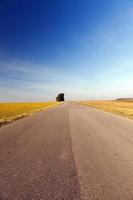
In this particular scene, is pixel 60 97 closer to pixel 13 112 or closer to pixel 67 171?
pixel 13 112

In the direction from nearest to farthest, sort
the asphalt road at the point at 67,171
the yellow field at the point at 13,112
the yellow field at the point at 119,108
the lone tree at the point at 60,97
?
1. the asphalt road at the point at 67,171
2. the yellow field at the point at 13,112
3. the yellow field at the point at 119,108
4. the lone tree at the point at 60,97

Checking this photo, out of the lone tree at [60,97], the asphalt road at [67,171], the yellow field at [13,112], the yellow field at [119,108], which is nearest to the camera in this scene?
the asphalt road at [67,171]

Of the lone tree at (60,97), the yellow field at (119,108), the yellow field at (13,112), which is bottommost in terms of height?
the yellow field at (119,108)

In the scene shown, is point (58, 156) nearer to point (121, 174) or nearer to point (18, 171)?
point (18, 171)

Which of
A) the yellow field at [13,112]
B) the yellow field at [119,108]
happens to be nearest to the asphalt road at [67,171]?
the yellow field at [13,112]

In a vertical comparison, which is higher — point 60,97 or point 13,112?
point 60,97

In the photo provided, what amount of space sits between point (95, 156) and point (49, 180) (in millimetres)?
1753

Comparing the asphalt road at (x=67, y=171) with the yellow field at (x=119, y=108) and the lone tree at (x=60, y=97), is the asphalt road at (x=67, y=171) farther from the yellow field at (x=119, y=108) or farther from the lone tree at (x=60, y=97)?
the lone tree at (x=60, y=97)

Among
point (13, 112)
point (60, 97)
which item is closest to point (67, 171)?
point (13, 112)

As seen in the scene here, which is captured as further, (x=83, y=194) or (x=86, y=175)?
(x=86, y=175)

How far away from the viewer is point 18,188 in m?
2.80

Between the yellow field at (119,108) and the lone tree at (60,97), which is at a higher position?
the lone tree at (60,97)

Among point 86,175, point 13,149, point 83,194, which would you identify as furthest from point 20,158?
point 83,194

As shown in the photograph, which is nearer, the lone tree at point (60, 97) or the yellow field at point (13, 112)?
the yellow field at point (13, 112)
